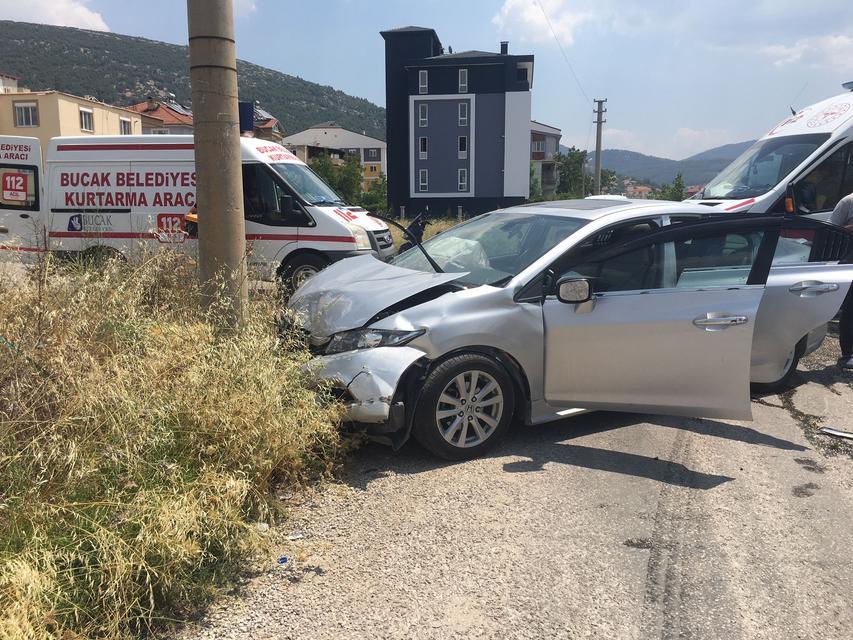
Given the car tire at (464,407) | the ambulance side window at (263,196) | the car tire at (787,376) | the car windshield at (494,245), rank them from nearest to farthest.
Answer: the car tire at (464,407) → the car windshield at (494,245) → the car tire at (787,376) → the ambulance side window at (263,196)

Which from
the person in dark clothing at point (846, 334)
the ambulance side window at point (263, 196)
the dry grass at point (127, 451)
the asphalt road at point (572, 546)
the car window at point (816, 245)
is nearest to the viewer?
the dry grass at point (127, 451)

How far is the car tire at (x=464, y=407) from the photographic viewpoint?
13.7ft

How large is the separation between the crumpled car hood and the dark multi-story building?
54.4m

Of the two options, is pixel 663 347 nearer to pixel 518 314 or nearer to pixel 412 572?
pixel 518 314

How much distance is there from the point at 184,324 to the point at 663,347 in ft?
10.8

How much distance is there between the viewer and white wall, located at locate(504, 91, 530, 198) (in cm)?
5925

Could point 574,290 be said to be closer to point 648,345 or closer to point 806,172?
point 648,345

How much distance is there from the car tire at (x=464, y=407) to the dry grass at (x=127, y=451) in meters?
0.62

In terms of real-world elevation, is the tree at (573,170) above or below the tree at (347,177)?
above

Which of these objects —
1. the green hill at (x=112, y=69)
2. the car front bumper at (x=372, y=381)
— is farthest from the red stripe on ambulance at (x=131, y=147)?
the green hill at (x=112, y=69)

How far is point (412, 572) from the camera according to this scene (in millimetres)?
3139

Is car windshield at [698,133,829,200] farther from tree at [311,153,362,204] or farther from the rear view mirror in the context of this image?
tree at [311,153,362,204]

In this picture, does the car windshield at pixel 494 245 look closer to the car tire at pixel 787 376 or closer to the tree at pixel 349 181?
the car tire at pixel 787 376

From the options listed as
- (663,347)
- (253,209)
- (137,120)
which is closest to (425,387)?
(663,347)
